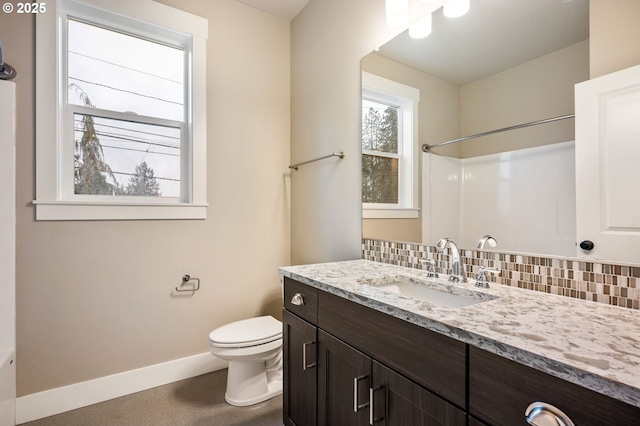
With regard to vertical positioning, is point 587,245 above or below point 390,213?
below

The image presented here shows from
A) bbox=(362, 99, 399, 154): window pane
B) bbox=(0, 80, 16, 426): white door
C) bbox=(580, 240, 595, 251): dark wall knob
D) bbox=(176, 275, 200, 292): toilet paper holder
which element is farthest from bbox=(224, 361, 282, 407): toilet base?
bbox=(580, 240, 595, 251): dark wall knob

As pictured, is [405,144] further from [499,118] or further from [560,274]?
[560,274]

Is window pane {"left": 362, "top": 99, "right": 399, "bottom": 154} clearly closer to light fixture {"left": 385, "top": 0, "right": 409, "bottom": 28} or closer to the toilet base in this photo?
light fixture {"left": 385, "top": 0, "right": 409, "bottom": 28}

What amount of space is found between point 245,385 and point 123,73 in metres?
2.14

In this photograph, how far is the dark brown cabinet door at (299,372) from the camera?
4.44ft

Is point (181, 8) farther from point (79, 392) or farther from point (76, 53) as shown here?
point (79, 392)


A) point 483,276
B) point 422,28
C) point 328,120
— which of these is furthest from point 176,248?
point 422,28

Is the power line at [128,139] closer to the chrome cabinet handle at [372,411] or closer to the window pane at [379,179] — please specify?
the window pane at [379,179]

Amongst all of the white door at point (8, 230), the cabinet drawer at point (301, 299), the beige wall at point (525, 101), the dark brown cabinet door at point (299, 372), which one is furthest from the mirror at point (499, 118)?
the white door at point (8, 230)

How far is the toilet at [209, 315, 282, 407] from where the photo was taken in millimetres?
1767

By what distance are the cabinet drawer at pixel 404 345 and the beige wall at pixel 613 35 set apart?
3.20 feet

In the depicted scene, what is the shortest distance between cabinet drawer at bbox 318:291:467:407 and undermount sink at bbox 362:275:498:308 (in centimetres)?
16

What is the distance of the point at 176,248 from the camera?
214cm

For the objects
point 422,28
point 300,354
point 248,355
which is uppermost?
point 422,28
